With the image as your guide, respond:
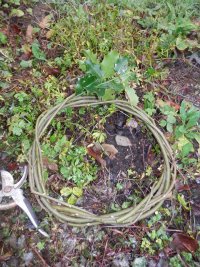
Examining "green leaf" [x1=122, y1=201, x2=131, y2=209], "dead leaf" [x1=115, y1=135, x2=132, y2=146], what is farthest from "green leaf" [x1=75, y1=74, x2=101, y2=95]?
"green leaf" [x1=122, y1=201, x2=131, y2=209]

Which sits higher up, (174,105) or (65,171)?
(174,105)

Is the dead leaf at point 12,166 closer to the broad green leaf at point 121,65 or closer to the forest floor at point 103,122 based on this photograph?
the forest floor at point 103,122

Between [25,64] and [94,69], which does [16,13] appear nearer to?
[25,64]

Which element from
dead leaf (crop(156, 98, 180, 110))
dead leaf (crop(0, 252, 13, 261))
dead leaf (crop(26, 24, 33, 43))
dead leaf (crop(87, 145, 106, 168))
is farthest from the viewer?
dead leaf (crop(26, 24, 33, 43))

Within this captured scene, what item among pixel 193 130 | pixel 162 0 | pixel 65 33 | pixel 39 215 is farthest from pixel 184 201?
pixel 162 0

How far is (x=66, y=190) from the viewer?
2084 millimetres

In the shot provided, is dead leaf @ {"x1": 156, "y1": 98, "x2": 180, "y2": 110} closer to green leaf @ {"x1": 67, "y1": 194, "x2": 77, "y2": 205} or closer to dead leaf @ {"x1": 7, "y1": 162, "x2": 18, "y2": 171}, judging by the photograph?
green leaf @ {"x1": 67, "y1": 194, "x2": 77, "y2": 205}

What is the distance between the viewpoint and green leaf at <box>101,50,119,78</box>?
2.14 meters

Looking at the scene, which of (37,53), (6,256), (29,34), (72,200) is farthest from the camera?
(29,34)

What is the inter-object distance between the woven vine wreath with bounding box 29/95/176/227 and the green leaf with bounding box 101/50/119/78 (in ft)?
0.88

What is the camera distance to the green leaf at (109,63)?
7.03 ft

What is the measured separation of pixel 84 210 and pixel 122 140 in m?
0.56

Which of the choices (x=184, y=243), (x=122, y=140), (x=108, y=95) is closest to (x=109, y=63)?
(x=108, y=95)

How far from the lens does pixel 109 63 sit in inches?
85.4
